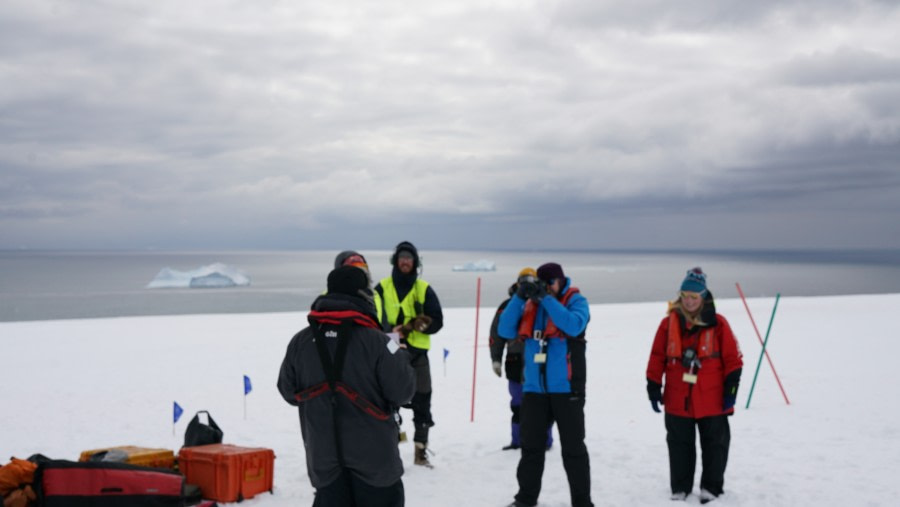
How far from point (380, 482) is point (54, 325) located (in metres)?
18.6

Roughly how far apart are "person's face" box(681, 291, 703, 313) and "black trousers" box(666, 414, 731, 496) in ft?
2.53

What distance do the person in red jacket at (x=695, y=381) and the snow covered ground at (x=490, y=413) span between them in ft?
0.98

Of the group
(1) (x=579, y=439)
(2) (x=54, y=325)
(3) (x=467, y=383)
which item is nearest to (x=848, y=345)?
(3) (x=467, y=383)

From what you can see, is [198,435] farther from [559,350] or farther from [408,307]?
[559,350]

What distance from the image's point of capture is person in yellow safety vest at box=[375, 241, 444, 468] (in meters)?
6.20

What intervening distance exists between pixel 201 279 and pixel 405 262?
73434 millimetres

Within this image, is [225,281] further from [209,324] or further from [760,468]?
[760,468]

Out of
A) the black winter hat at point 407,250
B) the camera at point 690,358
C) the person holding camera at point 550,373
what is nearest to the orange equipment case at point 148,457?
the black winter hat at point 407,250

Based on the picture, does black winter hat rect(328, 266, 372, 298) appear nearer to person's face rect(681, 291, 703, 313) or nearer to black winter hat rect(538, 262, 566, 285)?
black winter hat rect(538, 262, 566, 285)

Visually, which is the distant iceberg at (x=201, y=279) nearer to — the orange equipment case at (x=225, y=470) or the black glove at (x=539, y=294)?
the orange equipment case at (x=225, y=470)

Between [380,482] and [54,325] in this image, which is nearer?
[380,482]

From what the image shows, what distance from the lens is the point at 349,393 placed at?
353cm

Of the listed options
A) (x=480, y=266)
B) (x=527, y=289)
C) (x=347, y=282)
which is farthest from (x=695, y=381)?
(x=480, y=266)

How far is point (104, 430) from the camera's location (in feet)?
25.2
